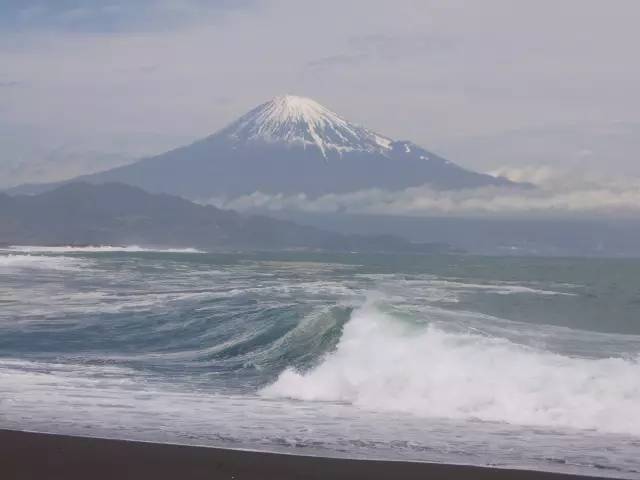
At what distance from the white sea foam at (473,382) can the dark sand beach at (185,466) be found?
403 centimetres

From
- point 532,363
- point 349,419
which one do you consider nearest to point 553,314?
point 532,363

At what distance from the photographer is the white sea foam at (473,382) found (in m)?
14.1

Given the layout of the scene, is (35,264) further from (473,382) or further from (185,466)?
(185,466)

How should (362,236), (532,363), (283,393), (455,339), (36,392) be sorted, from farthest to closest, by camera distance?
(362,236), (455,339), (532,363), (283,393), (36,392)

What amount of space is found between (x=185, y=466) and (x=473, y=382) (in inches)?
281

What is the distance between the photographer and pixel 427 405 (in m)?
14.9

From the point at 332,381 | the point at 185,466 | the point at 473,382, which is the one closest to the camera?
the point at 185,466

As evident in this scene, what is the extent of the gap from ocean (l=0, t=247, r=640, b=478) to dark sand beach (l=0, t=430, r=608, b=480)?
1.45 ft

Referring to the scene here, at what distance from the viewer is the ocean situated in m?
11.6

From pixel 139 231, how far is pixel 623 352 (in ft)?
592

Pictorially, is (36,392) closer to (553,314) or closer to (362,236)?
(553,314)

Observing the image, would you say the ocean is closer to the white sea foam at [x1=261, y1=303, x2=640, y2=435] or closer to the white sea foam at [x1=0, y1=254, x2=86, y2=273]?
the white sea foam at [x1=261, y1=303, x2=640, y2=435]

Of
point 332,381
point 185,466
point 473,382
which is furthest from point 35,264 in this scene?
point 185,466

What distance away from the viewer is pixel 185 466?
9.84m
